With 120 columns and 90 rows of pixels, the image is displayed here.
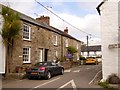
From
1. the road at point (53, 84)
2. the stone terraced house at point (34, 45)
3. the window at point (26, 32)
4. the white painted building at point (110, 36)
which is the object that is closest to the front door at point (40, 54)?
the stone terraced house at point (34, 45)

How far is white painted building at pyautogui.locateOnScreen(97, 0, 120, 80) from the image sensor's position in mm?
15117

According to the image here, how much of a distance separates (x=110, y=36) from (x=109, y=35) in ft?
0.32

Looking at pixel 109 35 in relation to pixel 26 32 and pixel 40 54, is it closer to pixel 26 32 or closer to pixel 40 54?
pixel 26 32

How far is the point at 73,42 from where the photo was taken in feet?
143

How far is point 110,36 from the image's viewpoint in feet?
Result: 50.8

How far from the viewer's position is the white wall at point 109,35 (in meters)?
15.2

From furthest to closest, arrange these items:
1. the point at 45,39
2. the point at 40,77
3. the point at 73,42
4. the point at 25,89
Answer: the point at 73,42
the point at 45,39
the point at 40,77
the point at 25,89

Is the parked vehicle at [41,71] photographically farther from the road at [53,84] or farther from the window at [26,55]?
the window at [26,55]

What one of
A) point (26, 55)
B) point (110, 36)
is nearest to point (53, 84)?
point (110, 36)

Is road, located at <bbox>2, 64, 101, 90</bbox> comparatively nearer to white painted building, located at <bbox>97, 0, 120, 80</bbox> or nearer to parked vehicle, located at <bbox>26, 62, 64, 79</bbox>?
parked vehicle, located at <bbox>26, 62, 64, 79</bbox>

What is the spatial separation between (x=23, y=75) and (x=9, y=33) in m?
3.65

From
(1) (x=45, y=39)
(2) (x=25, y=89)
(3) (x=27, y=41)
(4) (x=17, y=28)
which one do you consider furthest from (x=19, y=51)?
(2) (x=25, y=89)

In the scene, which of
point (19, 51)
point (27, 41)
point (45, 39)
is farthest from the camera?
point (45, 39)

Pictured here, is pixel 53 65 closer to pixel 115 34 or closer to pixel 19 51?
pixel 19 51
